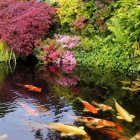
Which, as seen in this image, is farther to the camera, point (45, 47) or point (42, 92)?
point (45, 47)

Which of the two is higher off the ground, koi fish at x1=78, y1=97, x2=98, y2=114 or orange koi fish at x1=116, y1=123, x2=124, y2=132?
koi fish at x1=78, y1=97, x2=98, y2=114

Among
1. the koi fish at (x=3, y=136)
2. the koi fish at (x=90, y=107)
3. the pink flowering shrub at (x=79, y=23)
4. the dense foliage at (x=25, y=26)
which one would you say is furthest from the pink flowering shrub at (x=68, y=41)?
the koi fish at (x=3, y=136)

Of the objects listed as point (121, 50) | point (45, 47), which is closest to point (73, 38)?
point (45, 47)

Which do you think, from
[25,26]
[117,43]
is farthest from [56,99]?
[25,26]

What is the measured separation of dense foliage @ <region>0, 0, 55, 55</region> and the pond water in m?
0.95

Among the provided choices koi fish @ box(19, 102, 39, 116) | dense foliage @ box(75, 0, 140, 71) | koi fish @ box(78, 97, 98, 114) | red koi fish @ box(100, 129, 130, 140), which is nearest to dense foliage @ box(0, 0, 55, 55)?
dense foliage @ box(75, 0, 140, 71)

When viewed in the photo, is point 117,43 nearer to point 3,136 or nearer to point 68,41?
point 68,41

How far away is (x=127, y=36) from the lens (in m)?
13.0

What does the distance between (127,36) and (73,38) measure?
223 cm

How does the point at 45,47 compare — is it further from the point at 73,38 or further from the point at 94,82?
the point at 94,82

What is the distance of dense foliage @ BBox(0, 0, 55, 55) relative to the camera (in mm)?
14617

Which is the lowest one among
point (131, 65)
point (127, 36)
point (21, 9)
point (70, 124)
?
point (70, 124)

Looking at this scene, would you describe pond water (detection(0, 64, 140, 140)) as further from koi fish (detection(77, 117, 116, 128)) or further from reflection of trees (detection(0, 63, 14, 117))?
koi fish (detection(77, 117, 116, 128))

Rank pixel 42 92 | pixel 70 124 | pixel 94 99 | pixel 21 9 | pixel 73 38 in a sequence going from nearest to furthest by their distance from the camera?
pixel 70 124
pixel 94 99
pixel 42 92
pixel 73 38
pixel 21 9
